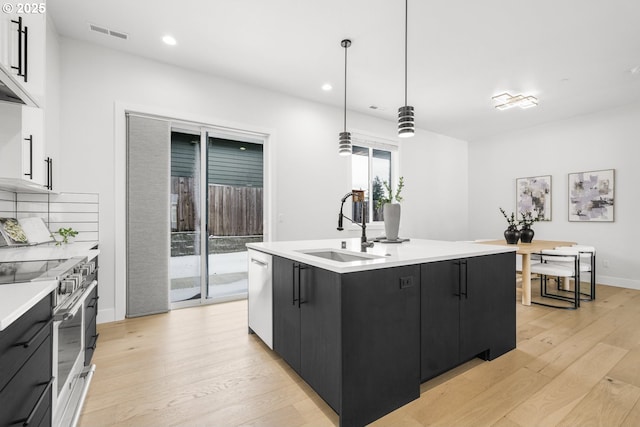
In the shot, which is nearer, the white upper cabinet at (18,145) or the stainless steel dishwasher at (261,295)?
the white upper cabinet at (18,145)

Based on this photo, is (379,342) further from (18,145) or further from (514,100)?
(514,100)

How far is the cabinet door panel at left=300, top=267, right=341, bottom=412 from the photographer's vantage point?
4.93 ft

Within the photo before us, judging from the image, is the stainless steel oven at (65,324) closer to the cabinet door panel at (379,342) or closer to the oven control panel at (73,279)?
the oven control panel at (73,279)

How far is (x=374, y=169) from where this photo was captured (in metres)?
5.35

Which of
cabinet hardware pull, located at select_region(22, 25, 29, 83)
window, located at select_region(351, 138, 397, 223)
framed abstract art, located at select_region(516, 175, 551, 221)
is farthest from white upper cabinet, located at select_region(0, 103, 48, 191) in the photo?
framed abstract art, located at select_region(516, 175, 551, 221)

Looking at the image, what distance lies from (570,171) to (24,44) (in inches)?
269

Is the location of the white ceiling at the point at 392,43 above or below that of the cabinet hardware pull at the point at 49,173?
above

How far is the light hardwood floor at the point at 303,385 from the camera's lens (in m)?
1.63

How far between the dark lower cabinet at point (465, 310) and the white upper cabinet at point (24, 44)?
91.9 inches

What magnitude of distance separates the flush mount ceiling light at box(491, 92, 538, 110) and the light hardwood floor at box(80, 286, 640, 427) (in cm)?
295

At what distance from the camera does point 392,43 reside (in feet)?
10.0

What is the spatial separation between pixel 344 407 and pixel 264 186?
314cm

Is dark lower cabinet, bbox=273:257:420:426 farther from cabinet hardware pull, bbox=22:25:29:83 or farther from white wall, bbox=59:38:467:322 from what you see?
white wall, bbox=59:38:467:322

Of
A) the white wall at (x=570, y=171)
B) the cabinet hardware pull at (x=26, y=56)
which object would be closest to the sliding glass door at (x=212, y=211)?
the cabinet hardware pull at (x=26, y=56)
